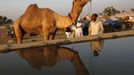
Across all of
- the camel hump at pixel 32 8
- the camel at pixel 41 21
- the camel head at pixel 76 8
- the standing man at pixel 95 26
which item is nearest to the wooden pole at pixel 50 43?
the standing man at pixel 95 26

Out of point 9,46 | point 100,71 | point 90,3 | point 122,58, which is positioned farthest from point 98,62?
point 90,3

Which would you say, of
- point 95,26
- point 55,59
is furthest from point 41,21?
point 55,59

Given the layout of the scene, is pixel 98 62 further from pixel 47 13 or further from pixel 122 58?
pixel 47 13

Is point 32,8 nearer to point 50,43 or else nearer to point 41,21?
point 41,21

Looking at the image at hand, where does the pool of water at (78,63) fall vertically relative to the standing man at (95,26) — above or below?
below

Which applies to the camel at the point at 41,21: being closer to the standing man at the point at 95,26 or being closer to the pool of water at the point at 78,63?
the standing man at the point at 95,26

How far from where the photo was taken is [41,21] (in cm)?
1380

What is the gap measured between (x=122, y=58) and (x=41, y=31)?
9329 mm

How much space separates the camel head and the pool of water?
652 centimetres

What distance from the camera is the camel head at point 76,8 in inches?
492

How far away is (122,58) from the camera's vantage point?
475 centimetres

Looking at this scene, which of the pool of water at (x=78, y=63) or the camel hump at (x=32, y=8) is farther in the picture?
the camel hump at (x=32, y=8)

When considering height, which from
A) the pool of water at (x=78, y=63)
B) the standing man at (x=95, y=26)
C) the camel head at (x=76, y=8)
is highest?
the camel head at (x=76, y=8)

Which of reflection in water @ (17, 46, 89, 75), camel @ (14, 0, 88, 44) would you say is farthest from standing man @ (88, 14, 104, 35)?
reflection in water @ (17, 46, 89, 75)
